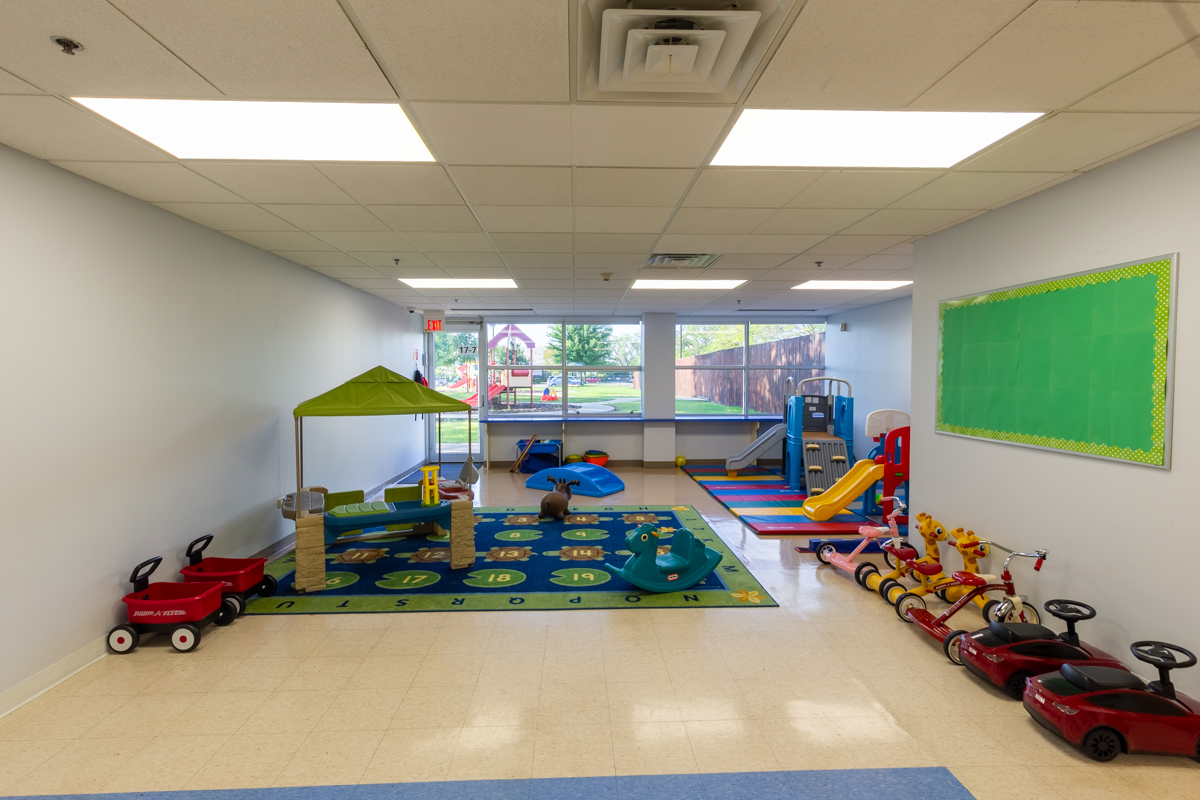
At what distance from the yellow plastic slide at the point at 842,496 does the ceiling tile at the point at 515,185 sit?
4.51m

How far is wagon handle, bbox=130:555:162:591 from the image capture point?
11.3 ft

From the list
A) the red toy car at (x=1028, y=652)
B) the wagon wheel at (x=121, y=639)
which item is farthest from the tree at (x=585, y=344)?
the red toy car at (x=1028, y=652)

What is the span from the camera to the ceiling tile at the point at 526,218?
3705mm

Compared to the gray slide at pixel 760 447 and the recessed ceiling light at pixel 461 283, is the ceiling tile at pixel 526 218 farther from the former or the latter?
the gray slide at pixel 760 447

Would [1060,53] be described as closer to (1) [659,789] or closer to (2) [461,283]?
(1) [659,789]

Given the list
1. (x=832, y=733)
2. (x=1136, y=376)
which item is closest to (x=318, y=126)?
(x=832, y=733)

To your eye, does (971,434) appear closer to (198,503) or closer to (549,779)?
(549,779)

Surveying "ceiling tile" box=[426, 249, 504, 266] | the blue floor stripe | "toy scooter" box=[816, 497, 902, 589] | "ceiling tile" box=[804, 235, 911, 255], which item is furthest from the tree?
the blue floor stripe

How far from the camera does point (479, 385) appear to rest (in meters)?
10.4

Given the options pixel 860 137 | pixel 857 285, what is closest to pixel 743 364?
pixel 857 285

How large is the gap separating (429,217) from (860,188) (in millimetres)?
2886

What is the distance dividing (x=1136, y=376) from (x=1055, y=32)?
6.48 ft

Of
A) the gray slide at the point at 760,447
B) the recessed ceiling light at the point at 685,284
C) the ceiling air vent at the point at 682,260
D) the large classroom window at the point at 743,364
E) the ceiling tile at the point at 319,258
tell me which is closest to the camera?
the ceiling tile at the point at 319,258

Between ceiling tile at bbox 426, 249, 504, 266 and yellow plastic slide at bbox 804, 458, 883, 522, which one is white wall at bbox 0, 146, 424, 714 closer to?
ceiling tile at bbox 426, 249, 504, 266
